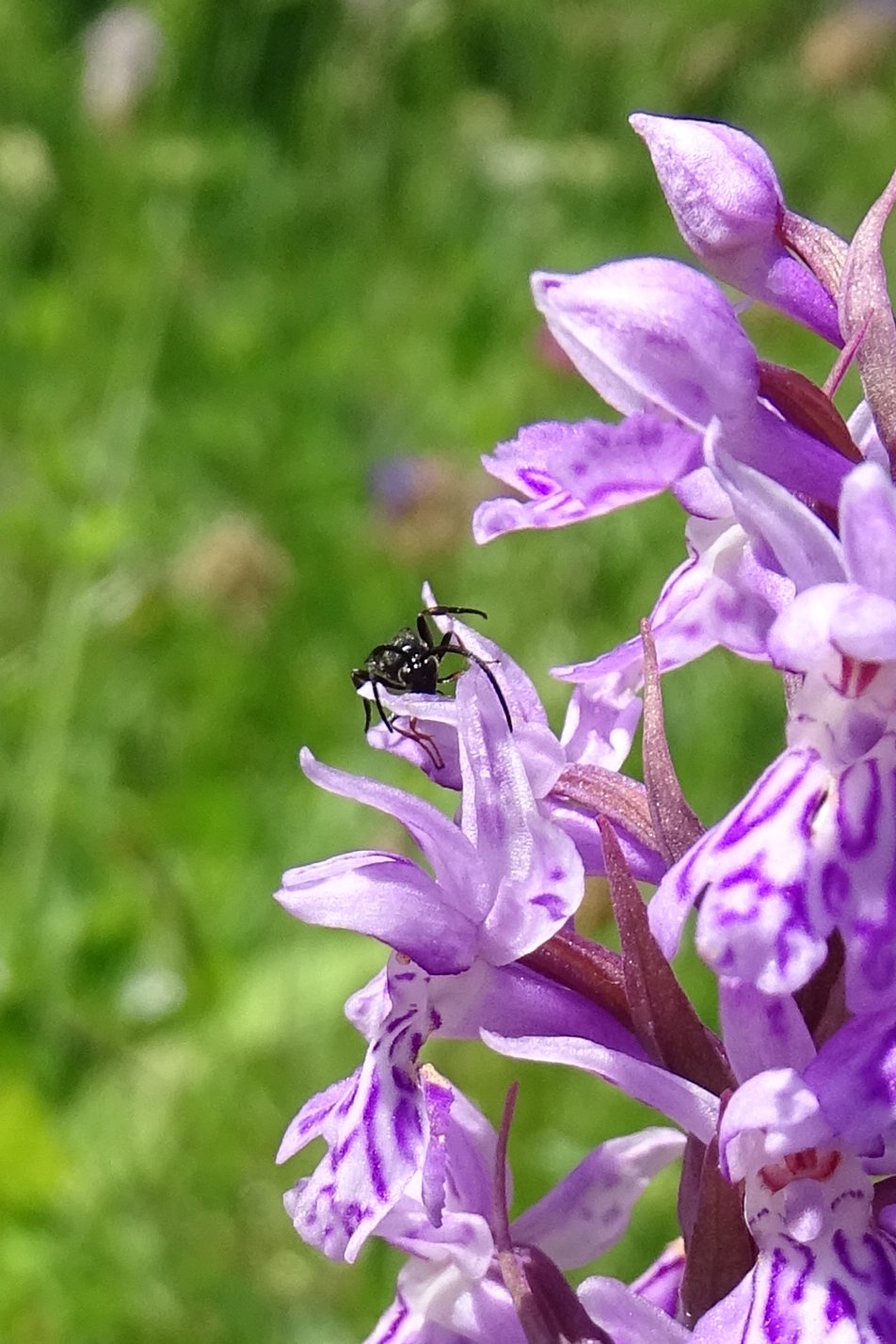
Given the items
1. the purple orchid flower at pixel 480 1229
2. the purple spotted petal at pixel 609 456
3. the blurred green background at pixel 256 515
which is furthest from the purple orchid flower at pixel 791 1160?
the blurred green background at pixel 256 515

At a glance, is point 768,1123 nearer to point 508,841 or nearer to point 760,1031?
point 760,1031

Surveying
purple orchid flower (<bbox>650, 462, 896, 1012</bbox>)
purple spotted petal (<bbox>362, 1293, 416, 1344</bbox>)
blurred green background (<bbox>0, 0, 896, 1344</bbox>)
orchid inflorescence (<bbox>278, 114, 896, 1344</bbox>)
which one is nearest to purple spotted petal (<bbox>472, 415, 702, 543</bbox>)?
orchid inflorescence (<bbox>278, 114, 896, 1344</bbox>)

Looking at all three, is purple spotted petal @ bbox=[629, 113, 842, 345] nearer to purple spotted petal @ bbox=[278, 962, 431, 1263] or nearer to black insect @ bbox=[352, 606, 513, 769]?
black insect @ bbox=[352, 606, 513, 769]

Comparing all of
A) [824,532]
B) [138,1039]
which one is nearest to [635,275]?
[824,532]

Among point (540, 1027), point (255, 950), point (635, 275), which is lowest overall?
point (255, 950)

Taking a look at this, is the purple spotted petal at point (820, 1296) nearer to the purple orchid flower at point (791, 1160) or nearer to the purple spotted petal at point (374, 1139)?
the purple orchid flower at point (791, 1160)

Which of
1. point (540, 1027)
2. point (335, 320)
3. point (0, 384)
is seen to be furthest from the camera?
point (335, 320)

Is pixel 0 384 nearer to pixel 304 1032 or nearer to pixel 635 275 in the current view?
pixel 304 1032

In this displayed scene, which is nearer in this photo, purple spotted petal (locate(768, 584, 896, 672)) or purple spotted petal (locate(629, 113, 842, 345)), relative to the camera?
purple spotted petal (locate(768, 584, 896, 672))
